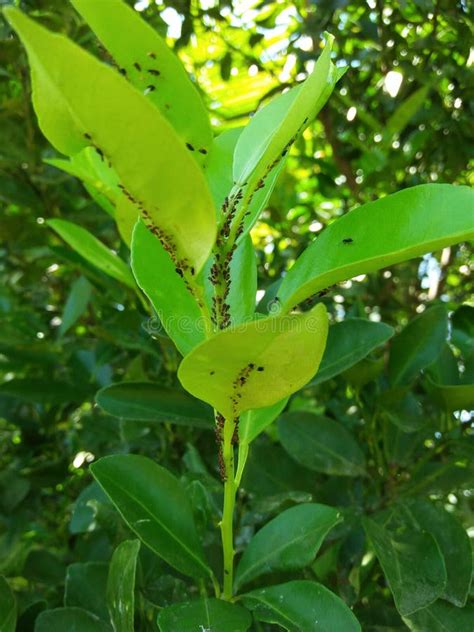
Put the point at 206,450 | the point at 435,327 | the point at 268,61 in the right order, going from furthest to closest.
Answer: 1. the point at 268,61
2. the point at 206,450
3. the point at 435,327

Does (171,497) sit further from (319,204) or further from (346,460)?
(319,204)

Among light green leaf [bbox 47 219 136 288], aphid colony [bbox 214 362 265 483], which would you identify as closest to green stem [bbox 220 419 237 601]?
aphid colony [bbox 214 362 265 483]

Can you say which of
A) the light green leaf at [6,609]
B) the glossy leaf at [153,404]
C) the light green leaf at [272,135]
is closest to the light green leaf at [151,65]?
the light green leaf at [272,135]

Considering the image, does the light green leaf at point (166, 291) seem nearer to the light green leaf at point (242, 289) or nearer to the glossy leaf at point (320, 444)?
the light green leaf at point (242, 289)

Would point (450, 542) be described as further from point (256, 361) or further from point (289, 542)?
point (256, 361)

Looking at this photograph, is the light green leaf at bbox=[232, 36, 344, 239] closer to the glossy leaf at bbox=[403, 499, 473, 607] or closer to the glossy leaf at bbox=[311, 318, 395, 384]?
the glossy leaf at bbox=[311, 318, 395, 384]

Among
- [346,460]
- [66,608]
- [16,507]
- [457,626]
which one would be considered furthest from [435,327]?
[16,507]
